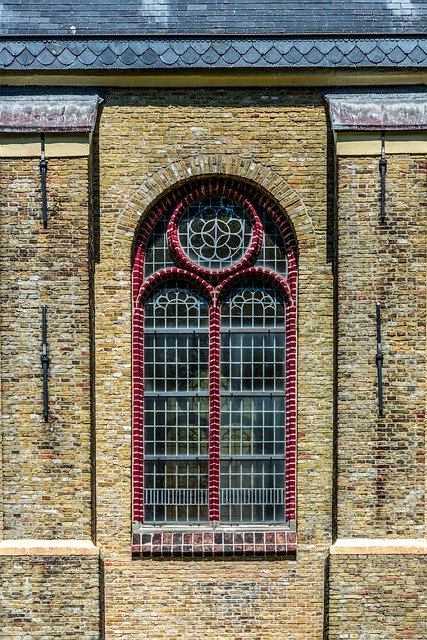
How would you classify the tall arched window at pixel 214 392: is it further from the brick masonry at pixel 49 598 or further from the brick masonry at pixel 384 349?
the brick masonry at pixel 49 598

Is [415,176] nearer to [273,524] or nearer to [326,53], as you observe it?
[326,53]

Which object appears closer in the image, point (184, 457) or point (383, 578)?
point (383, 578)

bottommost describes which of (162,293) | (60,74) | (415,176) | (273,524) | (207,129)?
(273,524)

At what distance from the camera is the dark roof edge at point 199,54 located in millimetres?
9406

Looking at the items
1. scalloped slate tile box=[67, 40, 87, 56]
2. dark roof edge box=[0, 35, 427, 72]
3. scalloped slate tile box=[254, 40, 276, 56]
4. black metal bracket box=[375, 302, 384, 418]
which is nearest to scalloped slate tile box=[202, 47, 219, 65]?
dark roof edge box=[0, 35, 427, 72]

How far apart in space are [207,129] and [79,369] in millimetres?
3264

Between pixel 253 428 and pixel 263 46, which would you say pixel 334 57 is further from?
pixel 253 428

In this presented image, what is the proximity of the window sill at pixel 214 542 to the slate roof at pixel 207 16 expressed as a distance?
20.1ft

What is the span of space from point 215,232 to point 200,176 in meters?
0.71

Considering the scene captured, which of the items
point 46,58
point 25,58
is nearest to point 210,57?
point 46,58

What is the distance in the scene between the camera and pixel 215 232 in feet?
32.2

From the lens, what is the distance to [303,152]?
9.55 m

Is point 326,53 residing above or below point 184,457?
above

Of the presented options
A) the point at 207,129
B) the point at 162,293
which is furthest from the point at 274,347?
the point at 207,129
